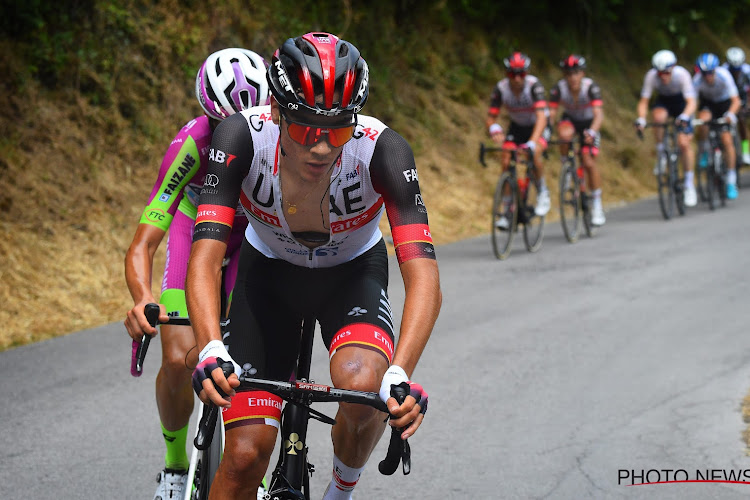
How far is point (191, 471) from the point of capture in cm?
369

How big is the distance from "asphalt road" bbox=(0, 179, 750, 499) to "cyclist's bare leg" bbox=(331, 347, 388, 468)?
1.42 metres

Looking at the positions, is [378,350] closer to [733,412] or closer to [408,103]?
[733,412]

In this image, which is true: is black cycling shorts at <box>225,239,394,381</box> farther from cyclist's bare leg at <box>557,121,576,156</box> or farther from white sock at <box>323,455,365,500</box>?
cyclist's bare leg at <box>557,121,576,156</box>

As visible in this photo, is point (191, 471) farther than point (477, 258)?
No

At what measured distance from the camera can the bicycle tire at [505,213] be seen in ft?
37.1

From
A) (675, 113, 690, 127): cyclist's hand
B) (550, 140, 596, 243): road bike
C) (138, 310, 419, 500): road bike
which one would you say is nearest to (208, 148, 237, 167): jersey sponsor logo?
(138, 310, 419, 500): road bike

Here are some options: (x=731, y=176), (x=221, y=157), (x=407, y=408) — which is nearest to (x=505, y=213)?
(x=731, y=176)

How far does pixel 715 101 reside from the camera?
50.9 ft

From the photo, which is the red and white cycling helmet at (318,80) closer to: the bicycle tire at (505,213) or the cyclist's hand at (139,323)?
the cyclist's hand at (139,323)

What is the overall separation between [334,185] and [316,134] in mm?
377

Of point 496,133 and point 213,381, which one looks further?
point 496,133

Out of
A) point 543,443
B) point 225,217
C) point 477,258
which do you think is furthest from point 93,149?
point 225,217

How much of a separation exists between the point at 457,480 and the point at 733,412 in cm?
195

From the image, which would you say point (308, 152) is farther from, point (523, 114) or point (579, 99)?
point (579, 99)
